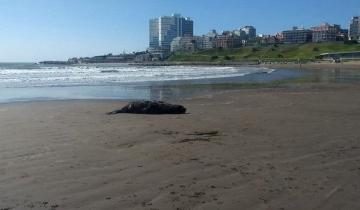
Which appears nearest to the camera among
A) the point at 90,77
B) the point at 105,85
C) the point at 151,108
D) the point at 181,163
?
the point at 181,163

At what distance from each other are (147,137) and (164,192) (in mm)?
4006

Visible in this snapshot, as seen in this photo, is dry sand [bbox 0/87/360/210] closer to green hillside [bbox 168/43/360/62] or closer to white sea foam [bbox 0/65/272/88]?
white sea foam [bbox 0/65/272/88]

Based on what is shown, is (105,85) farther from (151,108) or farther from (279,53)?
(279,53)

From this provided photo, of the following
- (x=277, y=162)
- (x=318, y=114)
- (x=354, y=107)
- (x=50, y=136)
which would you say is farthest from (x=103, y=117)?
(x=354, y=107)

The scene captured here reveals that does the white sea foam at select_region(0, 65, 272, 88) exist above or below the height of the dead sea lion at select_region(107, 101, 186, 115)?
below

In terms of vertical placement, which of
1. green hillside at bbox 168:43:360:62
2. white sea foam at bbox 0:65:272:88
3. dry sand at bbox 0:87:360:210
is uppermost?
green hillside at bbox 168:43:360:62

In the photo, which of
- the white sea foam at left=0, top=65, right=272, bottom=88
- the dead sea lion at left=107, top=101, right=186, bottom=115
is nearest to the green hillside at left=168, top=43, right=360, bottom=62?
the white sea foam at left=0, top=65, right=272, bottom=88

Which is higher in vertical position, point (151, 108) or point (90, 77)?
point (151, 108)

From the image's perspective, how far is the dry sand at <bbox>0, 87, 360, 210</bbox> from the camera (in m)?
5.55

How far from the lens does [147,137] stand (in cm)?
978

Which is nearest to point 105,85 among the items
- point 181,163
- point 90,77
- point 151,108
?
point 90,77

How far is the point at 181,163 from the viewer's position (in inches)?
289

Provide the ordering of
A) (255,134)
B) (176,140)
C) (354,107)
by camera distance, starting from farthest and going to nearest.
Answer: (354,107), (255,134), (176,140)

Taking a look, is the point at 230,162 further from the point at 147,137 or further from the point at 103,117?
the point at 103,117
